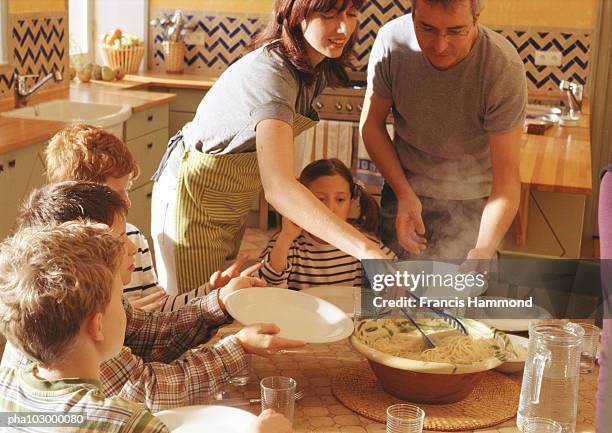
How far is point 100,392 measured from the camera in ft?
3.64

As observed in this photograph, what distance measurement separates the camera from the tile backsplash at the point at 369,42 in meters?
4.79

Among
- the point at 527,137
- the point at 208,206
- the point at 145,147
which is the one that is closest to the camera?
the point at 208,206

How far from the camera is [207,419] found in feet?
4.37

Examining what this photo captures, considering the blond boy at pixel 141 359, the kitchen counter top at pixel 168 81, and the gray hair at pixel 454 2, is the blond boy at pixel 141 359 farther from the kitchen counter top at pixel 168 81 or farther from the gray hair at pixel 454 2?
the kitchen counter top at pixel 168 81

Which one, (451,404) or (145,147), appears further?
(145,147)

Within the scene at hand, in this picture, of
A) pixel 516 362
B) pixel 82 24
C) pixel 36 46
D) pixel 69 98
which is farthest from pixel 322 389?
pixel 82 24

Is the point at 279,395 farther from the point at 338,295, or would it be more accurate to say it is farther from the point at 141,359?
the point at 338,295

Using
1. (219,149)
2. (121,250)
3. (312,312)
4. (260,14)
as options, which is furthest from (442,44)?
(260,14)

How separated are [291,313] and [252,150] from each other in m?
0.48

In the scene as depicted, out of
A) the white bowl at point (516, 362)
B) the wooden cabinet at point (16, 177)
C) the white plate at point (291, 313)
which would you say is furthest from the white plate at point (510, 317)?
the wooden cabinet at point (16, 177)

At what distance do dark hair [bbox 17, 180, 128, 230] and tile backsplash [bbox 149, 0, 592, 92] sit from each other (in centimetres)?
346

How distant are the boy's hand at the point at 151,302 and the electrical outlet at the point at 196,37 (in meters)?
3.66

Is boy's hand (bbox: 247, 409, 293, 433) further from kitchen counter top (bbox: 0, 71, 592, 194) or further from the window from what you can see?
the window

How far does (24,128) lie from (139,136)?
92 cm
